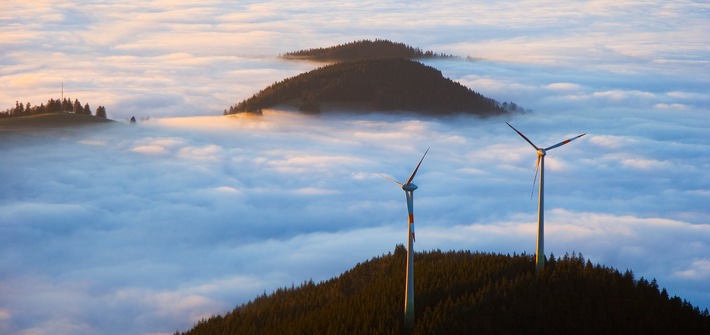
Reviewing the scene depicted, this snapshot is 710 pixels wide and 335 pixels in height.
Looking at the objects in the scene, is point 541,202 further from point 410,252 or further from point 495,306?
point 410,252

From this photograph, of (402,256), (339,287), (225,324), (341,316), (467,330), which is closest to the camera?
(467,330)

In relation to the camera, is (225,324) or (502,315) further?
(225,324)

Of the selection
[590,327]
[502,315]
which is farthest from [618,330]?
[502,315]

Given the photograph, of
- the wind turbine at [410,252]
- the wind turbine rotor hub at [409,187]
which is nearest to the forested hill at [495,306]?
the wind turbine at [410,252]

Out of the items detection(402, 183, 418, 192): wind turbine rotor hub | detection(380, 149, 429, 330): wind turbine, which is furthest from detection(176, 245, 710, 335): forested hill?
detection(402, 183, 418, 192): wind turbine rotor hub

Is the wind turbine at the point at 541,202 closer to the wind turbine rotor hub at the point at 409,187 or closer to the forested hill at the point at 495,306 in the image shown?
the forested hill at the point at 495,306

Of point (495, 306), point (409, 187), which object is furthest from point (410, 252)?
point (495, 306)

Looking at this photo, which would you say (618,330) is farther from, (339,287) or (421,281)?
(339,287)

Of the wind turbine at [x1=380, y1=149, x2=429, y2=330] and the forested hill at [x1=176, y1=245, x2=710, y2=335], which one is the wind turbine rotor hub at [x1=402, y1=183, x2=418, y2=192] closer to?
the wind turbine at [x1=380, y1=149, x2=429, y2=330]
